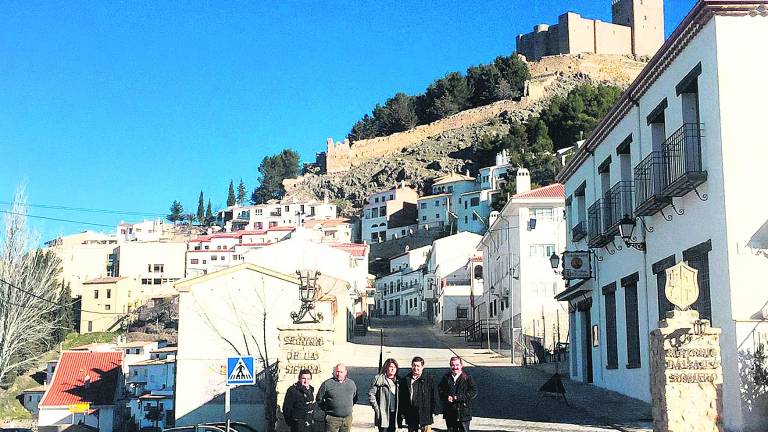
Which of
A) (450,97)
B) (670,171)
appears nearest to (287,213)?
(450,97)

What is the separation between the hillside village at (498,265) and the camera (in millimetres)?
14906

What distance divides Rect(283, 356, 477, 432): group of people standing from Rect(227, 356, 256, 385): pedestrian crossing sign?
3.15ft

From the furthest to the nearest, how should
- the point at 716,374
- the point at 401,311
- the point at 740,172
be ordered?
1. the point at 401,311
2. the point at 740,172
3. the point at 716,374

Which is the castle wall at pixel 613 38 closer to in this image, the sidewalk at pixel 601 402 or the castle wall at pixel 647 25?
the castle wall at pixel 647 25

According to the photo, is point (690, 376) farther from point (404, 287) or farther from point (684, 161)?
point (404, 287)

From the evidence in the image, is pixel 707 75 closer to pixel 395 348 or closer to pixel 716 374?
pixel 716 374

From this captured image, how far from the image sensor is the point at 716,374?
42.0 ft

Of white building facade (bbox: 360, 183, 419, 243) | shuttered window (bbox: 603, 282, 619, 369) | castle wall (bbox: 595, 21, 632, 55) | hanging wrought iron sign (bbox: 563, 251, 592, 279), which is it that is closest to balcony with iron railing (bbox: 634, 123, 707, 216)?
shuttered window (bbox: 603, 282, 619, 369)

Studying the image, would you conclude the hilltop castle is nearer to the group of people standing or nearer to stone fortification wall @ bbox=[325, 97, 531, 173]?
stone fortification wall @ bbox=[325, 97, 531, 173]

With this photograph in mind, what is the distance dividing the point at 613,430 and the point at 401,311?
77.2 meters

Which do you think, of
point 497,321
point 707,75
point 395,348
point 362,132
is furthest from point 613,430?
point 362,132

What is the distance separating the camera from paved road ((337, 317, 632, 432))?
17.3 m

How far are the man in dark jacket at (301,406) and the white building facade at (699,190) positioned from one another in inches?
267

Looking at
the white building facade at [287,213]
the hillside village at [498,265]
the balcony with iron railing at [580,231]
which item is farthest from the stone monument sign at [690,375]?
the white building facade at [287,213]
